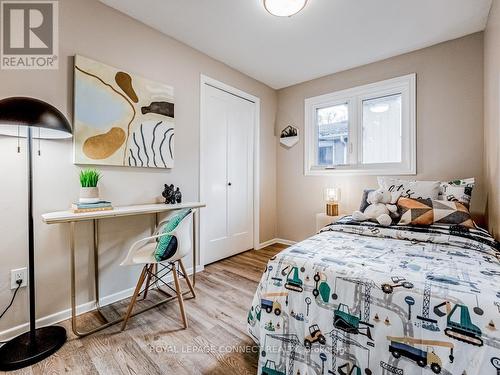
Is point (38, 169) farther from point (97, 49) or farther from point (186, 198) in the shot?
point (186, 198)

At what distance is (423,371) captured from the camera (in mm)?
883

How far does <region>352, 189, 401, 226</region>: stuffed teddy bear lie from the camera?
1960 mm

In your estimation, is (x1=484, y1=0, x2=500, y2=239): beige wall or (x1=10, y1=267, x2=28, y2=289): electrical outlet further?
(x1=484, y1=0, x2=500, y2=239): beige wall

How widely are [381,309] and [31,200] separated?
1993 mm

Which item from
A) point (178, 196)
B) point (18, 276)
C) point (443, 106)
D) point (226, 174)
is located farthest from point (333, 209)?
point (18, 276)

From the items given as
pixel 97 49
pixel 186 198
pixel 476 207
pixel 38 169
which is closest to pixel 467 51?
pixel 476 207

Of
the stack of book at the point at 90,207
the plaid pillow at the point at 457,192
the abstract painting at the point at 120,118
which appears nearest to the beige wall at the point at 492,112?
the plaid pillow at the point at 457,192

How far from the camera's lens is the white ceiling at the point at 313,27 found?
6.57ft

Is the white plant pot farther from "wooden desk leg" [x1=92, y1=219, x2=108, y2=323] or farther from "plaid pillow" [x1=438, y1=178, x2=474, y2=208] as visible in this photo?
"plaid pillow" [x1=438, y1=178, x2=474, y2=208]

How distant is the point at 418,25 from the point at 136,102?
2.76m

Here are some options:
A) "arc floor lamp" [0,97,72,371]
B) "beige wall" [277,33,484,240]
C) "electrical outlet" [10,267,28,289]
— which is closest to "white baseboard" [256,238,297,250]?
"beige wall" [277,33,484,240]

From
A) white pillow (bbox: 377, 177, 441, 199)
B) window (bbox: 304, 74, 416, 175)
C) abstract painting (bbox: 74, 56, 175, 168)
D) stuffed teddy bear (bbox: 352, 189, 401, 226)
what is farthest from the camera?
window (bbox: 304, 74, 416, 175)

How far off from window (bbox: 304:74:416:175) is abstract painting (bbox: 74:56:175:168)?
2.10m

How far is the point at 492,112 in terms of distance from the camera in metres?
1.94
